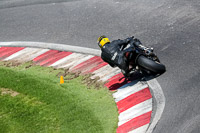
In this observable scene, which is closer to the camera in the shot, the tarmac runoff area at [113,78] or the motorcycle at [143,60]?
the tarmac runoff area at [113,78]

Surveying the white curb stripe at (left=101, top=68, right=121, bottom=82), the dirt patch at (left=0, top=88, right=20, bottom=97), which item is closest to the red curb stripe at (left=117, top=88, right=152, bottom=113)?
the white curb stripe at (left=101, top=68, right=121, bottom=82)

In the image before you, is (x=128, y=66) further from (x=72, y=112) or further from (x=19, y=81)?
(x=19, y=81)

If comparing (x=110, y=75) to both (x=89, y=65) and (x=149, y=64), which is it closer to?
(x=89, y=65)

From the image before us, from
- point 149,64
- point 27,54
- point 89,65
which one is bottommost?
point 89,65

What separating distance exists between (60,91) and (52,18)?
230 inches

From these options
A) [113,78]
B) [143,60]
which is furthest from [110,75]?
[143,60]

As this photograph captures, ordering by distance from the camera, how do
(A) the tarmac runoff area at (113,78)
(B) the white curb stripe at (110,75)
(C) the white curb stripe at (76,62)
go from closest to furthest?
(A) the tarmac runoff area at (113,78) < (B) the white curb stripe at (110,75) < (C) the white curb stripe at (76,62)

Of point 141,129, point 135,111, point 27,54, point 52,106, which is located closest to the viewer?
point 141,129

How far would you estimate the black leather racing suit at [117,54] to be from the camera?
9930 mm

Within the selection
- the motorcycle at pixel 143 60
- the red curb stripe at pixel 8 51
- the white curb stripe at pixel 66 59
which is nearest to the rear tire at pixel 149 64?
the motorcycle at pixel 143 60

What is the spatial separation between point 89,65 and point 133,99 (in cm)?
256

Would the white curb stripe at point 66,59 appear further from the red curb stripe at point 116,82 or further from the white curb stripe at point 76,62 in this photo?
the red curb stripe at point 116,82

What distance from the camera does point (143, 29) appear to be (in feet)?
42.1

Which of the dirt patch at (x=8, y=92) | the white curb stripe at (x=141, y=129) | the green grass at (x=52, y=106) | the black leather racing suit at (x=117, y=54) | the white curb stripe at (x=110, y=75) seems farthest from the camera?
the white curb stripe at (x=110, y=75)
